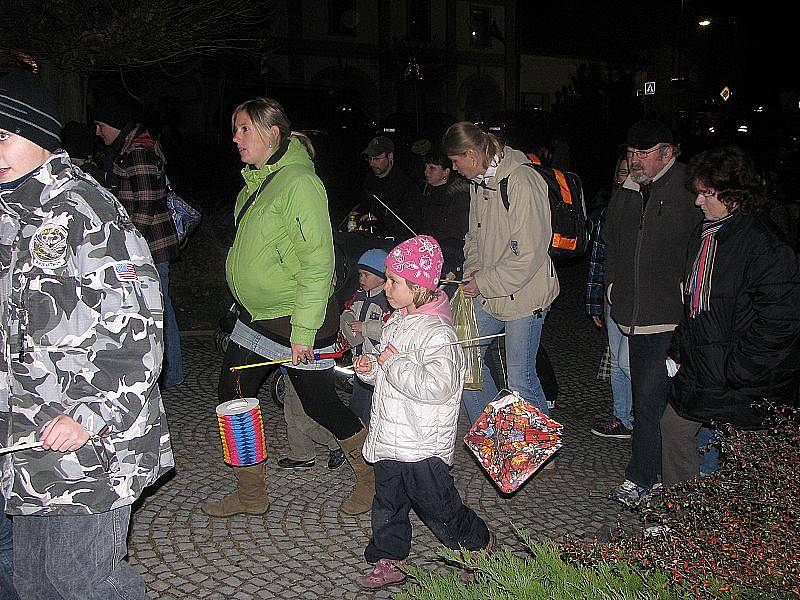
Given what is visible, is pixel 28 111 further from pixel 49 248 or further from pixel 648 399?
pixel 648 399

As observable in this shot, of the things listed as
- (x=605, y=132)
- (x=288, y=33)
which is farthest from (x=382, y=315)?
(x=288, y=33)

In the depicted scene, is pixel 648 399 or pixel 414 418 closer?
pixel 414 418

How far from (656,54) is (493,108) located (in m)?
12.4

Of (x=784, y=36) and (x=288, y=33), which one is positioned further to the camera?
(x=784, y=36)

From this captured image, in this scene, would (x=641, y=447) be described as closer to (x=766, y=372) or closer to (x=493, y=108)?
(x=766, y=372)

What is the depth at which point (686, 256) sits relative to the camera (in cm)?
456

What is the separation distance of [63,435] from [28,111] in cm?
105

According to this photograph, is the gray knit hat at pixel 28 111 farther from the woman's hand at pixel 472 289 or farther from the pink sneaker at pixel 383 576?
the woman's hand at pixel 472 289

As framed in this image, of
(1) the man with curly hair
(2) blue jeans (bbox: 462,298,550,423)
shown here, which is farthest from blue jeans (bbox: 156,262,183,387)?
(1) the man with curly hair

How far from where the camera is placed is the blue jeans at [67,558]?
270 centimetres

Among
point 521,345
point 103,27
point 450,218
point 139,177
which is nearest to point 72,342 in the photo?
point 521,345

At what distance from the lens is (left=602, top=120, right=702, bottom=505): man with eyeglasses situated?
184 inches

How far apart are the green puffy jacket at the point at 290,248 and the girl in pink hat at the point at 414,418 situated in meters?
0.52

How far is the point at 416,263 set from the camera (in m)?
3.92
